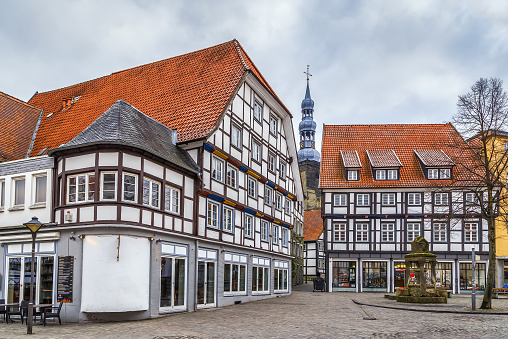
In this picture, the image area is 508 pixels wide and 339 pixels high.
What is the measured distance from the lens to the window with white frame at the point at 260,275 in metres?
30.0

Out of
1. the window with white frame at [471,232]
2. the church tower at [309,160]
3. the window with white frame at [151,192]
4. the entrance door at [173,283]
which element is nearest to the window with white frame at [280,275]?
the entrance door at [173,283]

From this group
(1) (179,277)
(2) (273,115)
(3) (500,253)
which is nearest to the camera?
(1) (179,277)

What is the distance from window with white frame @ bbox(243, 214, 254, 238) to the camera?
28609mm

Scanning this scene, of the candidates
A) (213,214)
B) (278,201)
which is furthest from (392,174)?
(213,214)

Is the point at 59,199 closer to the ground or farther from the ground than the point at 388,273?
farther from the ground

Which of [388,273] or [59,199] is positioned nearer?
[59,199]

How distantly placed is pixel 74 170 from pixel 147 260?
12.4 feet

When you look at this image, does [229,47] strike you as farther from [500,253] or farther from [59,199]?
[500,253]

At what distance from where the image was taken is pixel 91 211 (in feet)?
60.6

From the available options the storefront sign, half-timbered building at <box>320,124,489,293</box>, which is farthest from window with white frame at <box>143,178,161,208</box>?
half-timbered building at <box>320,124,489,293</box>

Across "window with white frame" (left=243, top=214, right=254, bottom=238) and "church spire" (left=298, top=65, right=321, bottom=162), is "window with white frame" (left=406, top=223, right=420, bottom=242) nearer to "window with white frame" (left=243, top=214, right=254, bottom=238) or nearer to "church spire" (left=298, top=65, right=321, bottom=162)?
"window with white frame" (left=243, top=214, right=254, bottom=238)

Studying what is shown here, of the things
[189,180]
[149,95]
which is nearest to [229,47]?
[149,95]

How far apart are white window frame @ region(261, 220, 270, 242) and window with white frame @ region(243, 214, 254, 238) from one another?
5.93ft

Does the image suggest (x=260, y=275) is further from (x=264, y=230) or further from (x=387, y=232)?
(x=387, y=232)
